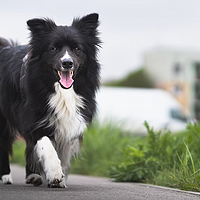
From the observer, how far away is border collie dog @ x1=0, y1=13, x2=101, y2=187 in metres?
6.46

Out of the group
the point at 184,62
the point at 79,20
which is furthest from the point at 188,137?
the point at 184,62

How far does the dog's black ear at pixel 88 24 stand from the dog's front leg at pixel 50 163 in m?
1.60

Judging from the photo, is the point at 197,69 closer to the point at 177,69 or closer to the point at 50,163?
the point at 177,69

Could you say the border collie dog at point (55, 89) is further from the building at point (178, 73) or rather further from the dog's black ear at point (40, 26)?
the building at point (178, 73)

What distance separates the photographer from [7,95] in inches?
289

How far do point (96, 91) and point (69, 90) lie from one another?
1.68 feet

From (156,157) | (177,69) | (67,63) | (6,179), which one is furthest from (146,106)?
(177,69)

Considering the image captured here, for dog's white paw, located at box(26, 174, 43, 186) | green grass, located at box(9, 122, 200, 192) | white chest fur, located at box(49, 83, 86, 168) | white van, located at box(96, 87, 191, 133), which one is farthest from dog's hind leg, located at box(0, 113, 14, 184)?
white van, located at box(96, 87, 191, 133)

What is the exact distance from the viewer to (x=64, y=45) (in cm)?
652

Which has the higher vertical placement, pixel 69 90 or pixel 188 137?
pixel 69 90

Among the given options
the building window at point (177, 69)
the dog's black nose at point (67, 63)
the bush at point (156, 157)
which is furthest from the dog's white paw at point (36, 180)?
the building window at point (177, 69)

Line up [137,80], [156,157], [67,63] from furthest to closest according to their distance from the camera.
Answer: [137,80], [156,157], [67,63]

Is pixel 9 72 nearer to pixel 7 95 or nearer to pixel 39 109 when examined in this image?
pixel 7 95

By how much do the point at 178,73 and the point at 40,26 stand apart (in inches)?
2024
